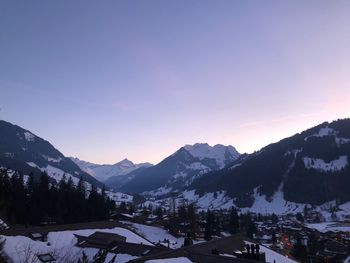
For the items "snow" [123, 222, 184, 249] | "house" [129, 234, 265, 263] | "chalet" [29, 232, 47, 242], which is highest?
"chalet" [29, 232, 47, 242]

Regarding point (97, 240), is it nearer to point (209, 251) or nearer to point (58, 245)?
point (58, 245)

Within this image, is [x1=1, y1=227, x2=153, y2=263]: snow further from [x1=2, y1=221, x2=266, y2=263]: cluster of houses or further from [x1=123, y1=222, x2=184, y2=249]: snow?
[x1=123, y1=222, x2=184, y2=249]: snow

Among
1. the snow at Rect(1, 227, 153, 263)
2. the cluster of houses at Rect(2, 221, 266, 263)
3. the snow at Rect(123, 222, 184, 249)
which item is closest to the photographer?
the cluster of houses at Rect(2, 221, 266, 263)

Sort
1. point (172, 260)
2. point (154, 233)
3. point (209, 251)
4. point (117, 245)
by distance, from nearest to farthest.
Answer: point (172, 260) → point (209, 251) → point (117, 245) → point (154, 233)

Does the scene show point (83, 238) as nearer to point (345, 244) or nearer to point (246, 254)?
point (246, 254)

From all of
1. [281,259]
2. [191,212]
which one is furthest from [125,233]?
[191,212]

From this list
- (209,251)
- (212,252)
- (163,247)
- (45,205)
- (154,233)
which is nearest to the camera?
(212,252)

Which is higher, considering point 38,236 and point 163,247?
point 38,236

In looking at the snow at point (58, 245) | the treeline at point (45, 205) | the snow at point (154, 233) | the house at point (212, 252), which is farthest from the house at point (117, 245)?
the snow at point (154, 233)

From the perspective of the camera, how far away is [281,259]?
44.6 m

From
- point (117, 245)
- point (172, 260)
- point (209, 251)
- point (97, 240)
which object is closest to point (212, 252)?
point (209, 251)

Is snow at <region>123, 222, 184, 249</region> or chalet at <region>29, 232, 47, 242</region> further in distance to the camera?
snow at <region>123, 222, 184, 249</region>

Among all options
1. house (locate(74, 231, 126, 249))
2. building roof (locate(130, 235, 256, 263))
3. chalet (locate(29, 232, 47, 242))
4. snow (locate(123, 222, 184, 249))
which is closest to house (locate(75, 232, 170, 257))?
house (locate(74, 231, 126, 249))

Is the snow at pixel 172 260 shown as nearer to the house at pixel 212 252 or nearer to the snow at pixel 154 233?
the house at pixel 212 252
